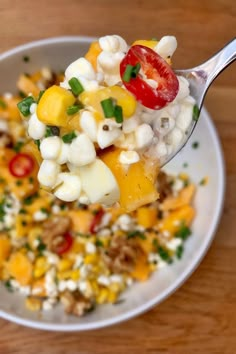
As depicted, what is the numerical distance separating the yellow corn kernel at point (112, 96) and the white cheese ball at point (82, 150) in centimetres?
5

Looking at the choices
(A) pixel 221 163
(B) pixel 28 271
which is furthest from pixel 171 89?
(B) pixel 28 271

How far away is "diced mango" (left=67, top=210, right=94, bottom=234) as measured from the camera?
158 cm

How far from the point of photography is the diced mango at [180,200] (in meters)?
1.58

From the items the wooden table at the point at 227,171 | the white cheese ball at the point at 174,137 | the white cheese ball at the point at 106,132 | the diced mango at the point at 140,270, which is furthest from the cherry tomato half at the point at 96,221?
the white cheese ball at the point at 106,132

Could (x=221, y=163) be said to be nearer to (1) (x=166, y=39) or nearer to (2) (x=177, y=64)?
(2) (x=177, y=64)

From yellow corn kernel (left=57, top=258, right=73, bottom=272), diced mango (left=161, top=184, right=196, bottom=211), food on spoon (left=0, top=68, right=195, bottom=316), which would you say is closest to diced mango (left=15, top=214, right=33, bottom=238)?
food on spoon (left=0, top=68, right=195, bottom=316)

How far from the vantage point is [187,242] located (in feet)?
5.12

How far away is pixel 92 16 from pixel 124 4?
81 mm

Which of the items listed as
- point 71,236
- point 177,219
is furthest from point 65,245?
point 177,219

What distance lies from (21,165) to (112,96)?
571 millimetres

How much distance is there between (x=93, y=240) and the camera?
1570 millimetres

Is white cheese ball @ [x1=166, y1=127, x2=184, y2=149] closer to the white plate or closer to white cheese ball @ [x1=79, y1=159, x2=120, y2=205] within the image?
white cheese ball @ [x1=79, y1=159, x2=120, y2=205]

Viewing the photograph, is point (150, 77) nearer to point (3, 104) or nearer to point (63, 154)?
point (63, 154)

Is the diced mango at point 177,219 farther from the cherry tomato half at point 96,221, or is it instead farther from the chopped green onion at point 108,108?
the chopped green onion at point 108,108
